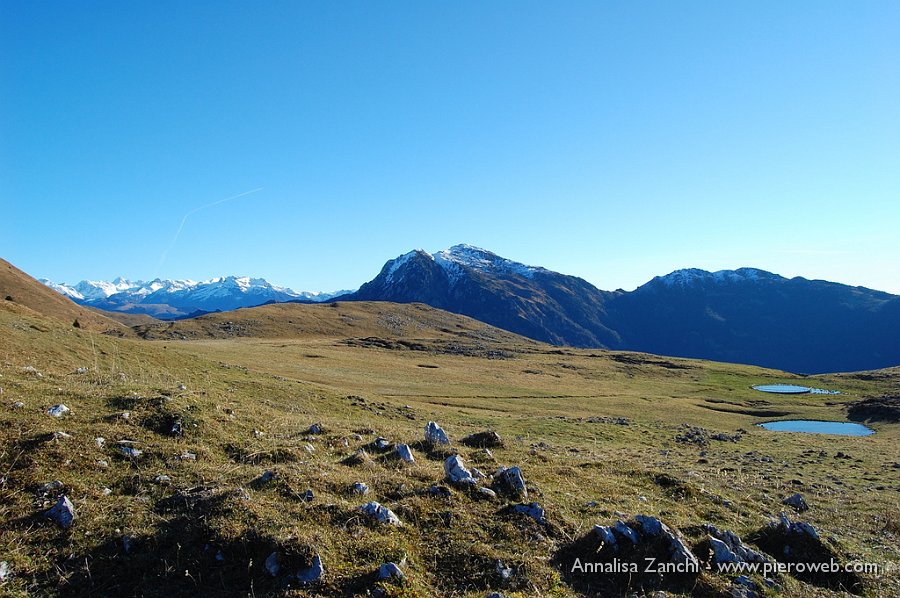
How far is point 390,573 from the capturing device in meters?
9.05

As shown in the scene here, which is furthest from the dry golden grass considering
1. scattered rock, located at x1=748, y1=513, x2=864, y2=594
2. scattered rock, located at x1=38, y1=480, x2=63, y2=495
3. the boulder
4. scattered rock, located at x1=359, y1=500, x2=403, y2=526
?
the boulder

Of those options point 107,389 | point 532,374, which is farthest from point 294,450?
point 532,374

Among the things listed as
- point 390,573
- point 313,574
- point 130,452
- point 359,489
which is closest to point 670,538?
point 390,573

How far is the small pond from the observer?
384 feet

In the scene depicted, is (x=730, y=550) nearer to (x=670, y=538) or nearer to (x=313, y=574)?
(x=670, y=538)

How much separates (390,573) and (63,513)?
7.15 m

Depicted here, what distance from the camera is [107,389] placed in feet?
60.2

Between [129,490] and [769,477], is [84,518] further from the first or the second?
[769,477]

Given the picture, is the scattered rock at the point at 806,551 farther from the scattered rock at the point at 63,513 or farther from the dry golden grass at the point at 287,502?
the scattered rock at the point at 63,513

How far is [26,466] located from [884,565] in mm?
22766

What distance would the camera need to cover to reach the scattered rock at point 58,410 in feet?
46.4

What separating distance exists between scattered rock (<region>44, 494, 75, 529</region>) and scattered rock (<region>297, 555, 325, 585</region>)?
521cm

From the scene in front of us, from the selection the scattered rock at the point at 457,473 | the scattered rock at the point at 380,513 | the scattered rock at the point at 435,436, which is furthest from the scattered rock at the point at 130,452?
the scattered rock at the point at 435,436

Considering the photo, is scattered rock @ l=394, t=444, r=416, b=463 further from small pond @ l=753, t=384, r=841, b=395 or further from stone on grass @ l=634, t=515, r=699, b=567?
small pond @ l=753, t=384, r=841, b=395
